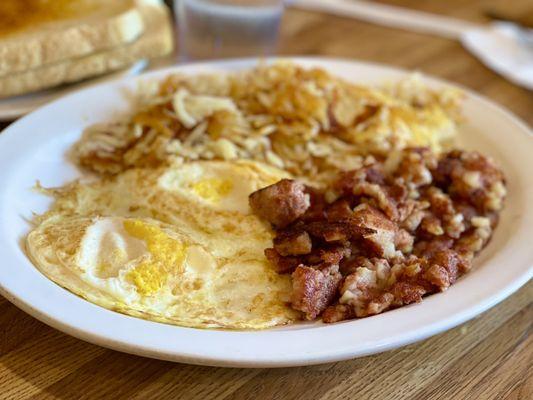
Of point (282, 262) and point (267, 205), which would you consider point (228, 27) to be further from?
point (282, 262)

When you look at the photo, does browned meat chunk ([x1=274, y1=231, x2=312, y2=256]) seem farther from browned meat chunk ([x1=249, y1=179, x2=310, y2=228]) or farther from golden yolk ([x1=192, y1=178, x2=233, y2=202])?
golden yolk ([x1=192, y1=178, x2=233, y2=202])

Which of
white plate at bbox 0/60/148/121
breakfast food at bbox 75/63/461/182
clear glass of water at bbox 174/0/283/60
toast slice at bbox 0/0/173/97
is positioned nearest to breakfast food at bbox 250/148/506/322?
breakfast food at bbox 75/63/461/182

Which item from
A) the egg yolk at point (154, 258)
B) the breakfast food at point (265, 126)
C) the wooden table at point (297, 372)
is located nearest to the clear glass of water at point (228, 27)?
the breakfast food at point (265, 126)

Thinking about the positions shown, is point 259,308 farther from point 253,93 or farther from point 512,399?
point 253,93

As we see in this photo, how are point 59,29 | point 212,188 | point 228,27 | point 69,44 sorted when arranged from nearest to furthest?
point 212,188 → point 69,44 → point 59,29 → point 228,27

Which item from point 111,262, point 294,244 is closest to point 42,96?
point 111,262

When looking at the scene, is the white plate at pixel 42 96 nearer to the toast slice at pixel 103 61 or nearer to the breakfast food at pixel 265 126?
the toast slice at pixel 103 61

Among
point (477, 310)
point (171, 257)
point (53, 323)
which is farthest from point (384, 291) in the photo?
point (53, 323)
